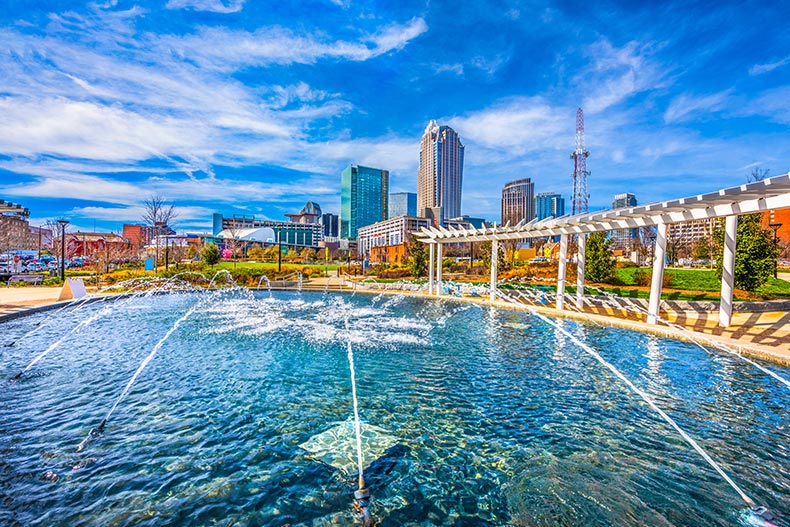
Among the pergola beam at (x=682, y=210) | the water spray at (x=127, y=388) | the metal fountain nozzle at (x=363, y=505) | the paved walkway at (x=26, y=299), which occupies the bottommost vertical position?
the metal fountain nozzle at (x=363, y=505)

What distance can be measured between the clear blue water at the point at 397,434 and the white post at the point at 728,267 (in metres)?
2.86

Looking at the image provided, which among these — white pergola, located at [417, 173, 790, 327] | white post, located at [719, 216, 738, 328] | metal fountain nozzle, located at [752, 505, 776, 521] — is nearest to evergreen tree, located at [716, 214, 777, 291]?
white pergola, located at [417, 173, 790, 327]

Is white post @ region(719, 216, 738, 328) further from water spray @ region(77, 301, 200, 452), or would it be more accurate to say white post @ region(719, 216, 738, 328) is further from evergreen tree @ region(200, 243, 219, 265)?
evergreen tree @ region(200, 243, 219, 265)

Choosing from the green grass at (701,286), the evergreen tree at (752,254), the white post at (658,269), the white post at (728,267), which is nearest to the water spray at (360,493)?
the white post at (658,269)

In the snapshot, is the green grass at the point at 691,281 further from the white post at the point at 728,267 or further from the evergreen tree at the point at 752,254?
the white post at the point at 728,267

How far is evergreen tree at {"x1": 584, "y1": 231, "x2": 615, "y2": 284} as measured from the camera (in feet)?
74.1

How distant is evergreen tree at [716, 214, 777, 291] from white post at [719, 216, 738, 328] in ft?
15.6

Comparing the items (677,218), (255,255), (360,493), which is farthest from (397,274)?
(255,255)

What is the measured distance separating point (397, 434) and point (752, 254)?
18790 mm

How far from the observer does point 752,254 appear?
609 inches

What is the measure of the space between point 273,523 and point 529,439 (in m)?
3.46

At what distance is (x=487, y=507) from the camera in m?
3.67

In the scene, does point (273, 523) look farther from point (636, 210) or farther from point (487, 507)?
point (636, 210)

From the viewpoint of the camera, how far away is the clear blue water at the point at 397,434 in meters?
3.64
